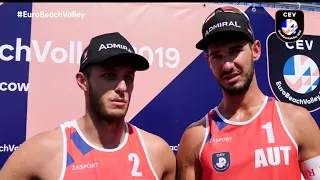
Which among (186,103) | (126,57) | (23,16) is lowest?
(186,103)

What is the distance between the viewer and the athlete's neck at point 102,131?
5.48ft

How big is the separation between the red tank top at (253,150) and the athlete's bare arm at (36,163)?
785mm

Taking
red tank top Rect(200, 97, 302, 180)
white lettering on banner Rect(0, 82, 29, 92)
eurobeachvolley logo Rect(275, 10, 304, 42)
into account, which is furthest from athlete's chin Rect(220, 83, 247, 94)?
white lettering on banner Rect(0, 82, 29, 92)

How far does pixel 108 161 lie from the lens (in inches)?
62.8

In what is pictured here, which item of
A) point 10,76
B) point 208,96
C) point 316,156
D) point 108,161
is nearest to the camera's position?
point 108,161

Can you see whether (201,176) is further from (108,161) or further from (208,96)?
(208,96)

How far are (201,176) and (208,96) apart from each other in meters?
0.85

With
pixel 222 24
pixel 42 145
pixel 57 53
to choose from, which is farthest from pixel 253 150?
pixel 57 53

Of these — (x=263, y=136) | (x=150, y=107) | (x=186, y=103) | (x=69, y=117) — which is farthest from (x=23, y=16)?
(x=263, y=136)

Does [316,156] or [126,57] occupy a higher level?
[126,57]

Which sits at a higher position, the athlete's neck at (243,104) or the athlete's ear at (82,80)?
the athlete's ear at (82,80)

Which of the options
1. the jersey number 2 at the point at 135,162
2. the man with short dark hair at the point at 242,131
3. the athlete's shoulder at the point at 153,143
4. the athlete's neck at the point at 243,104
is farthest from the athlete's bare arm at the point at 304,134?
the jersey number 2 at the point at 135,162

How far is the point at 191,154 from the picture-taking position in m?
1.86

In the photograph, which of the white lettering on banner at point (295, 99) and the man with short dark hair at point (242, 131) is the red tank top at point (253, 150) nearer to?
the man with short dark hair at point (242, 131)
